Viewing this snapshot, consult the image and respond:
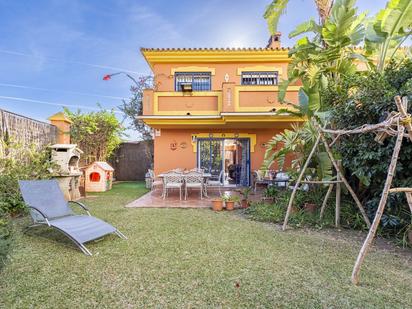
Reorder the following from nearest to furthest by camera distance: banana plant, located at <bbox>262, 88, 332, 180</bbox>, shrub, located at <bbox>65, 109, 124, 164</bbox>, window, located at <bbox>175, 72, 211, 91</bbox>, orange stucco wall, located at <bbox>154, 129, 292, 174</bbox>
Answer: banana plant, located at <bbox>262, 88, 332, 180</bbox>, orange stucco wall, located at <bbox>154, 129, 292, 174</bbox>, window, located at <bbox>175, 72, 211, 91</bbox>, shrub, located at <bbox>65, 109, 124, 164</bbox>

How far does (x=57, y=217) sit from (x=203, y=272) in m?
3.50

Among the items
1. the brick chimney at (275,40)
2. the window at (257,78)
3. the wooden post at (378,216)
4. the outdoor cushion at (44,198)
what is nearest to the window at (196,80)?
the window at (257,78)

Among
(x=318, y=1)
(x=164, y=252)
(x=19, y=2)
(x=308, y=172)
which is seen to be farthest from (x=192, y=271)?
(x=19, y=2)

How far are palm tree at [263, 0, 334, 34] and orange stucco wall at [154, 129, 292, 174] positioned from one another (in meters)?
5.70

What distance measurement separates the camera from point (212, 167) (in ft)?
41.8

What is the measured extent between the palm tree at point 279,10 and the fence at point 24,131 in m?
8.68

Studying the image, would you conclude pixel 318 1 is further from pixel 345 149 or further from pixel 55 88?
pixel 55 88

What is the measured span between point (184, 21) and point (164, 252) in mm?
11848

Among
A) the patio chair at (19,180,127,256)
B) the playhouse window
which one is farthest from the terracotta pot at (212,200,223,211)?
the playhouse window

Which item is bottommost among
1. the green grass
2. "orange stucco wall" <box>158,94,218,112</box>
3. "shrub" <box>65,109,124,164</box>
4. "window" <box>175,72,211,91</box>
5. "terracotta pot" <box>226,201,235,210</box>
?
the green grass

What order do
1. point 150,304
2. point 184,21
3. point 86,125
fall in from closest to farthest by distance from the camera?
1. point 150,304
2. point 184,21
3. point 86,125

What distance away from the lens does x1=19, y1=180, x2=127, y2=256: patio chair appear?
4.34 meters

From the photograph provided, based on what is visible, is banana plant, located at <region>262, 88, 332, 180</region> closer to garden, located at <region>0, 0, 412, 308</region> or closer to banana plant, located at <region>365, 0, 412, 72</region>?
garden, located at <region>0, 0, 412, 308</region>

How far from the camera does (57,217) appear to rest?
511 centimetres
